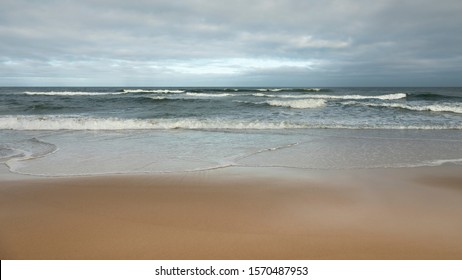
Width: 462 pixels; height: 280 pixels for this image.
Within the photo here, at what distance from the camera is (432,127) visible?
36.6 ft

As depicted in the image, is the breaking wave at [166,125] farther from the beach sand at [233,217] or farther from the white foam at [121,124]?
the beach sand at [233,217]

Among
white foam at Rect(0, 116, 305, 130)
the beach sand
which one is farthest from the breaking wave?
the beach sand

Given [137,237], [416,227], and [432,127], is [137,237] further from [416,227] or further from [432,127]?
[432,127]

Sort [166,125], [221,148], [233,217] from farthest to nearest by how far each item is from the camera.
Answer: [166,125], [221,148], [233,217]

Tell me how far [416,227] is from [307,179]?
1.78m

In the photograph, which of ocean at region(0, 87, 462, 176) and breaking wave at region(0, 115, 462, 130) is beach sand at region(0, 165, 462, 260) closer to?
ocean at region(0, 87, 462, 176)

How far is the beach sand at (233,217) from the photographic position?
257 centimetres

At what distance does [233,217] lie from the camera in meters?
3.22

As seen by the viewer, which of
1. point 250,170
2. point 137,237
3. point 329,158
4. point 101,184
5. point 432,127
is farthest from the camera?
point 432,127

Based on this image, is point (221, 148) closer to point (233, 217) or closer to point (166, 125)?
point (233, 217)

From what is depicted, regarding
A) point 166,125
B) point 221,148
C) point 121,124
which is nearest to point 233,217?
point 221,148

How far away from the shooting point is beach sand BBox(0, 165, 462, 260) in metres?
2.57

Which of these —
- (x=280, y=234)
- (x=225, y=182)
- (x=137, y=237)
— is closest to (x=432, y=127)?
(x=225, y=182)

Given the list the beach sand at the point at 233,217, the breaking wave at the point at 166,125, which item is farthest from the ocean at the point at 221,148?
the beach sand at the point at 233,217
